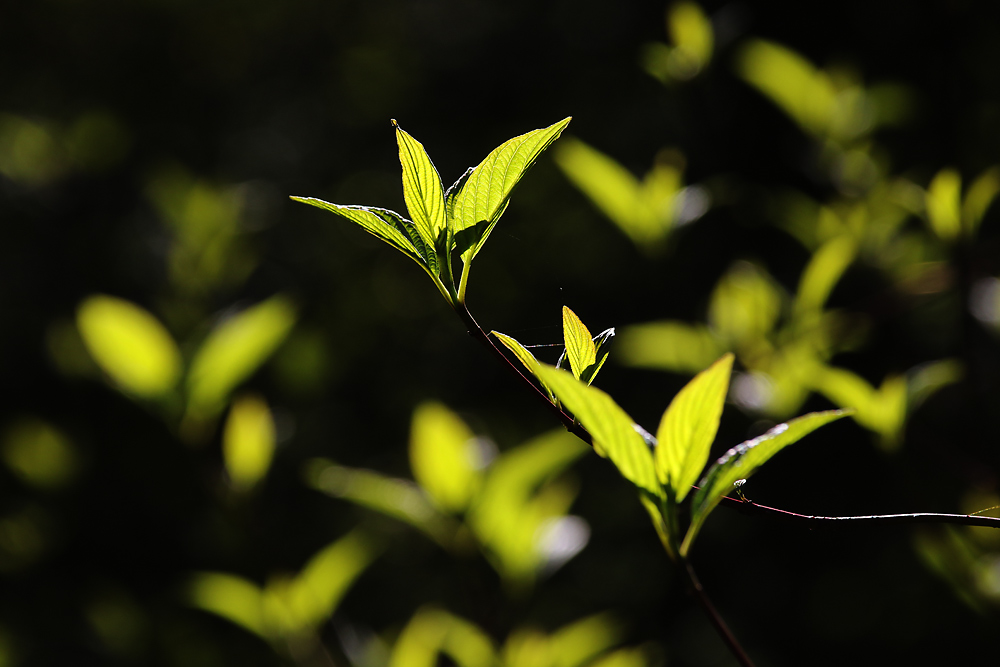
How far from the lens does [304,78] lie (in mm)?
3027

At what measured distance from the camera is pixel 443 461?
0.77 meters

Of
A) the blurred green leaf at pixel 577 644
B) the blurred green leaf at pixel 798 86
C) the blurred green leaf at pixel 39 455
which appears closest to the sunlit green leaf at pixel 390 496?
the blurred green leaf at pixel 577 644

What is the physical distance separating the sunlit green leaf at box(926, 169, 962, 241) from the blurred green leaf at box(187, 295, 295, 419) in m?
0.78

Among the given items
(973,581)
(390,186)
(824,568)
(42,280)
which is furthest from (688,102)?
(42,280)

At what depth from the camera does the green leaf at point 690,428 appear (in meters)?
0.34

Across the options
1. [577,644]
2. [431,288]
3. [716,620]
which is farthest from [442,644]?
[431,288]

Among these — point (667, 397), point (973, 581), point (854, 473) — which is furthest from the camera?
point (667, 397)

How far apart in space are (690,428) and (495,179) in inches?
6.5

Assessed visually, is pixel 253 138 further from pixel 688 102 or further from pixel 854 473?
pixel 854 473

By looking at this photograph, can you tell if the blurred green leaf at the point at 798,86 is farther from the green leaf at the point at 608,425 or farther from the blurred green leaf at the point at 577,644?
the green leaf at the point at 608,425

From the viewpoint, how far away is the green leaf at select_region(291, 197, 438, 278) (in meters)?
0.37

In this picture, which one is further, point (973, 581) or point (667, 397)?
point (667, 397)

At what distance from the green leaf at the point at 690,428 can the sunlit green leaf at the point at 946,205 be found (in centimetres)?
59

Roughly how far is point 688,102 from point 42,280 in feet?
6.94
